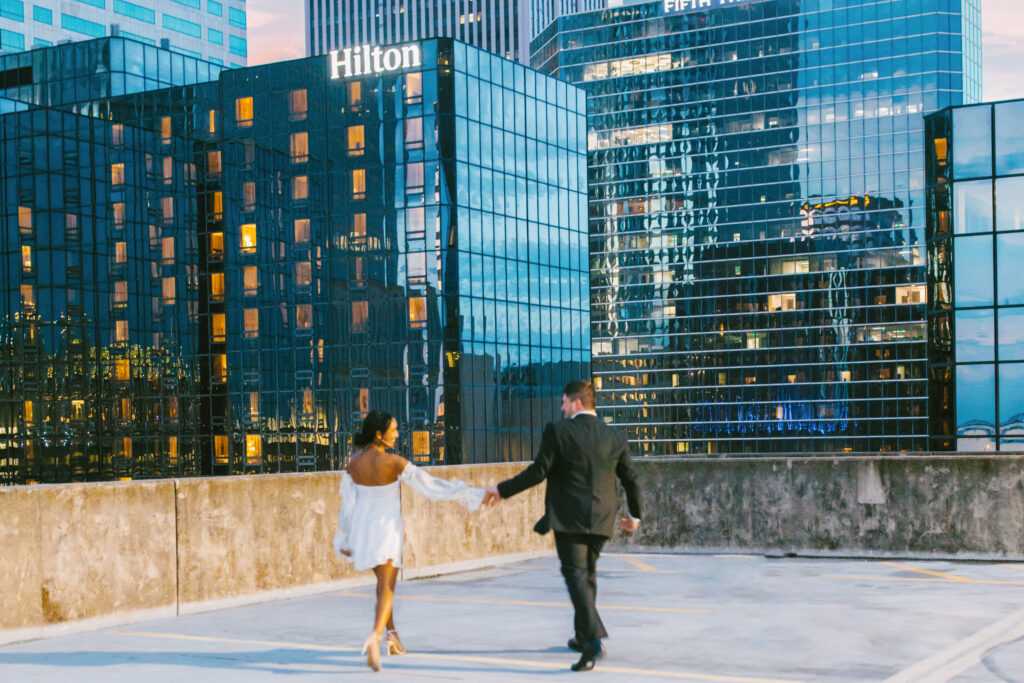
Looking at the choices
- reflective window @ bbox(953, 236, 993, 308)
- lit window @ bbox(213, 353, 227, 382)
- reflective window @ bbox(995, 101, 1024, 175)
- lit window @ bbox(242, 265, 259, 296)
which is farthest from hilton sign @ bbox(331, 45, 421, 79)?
reflective window @ bbox(953, 236, 993, 308)

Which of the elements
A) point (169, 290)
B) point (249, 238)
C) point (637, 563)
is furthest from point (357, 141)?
point (637, 563)

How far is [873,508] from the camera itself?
47.8 feet

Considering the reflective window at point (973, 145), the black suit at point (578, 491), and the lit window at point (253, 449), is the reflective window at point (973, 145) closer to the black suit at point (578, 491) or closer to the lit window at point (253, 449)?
the black suit at point (578, 491)

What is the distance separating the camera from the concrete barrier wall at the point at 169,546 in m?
9.35

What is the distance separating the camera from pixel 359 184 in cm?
5803

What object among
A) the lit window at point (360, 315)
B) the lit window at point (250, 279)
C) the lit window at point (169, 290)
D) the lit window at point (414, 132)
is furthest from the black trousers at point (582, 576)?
the lit window at point (169, 290)

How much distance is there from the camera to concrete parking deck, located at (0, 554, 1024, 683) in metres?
→ 7.43

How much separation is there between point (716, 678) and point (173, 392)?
6048 cm

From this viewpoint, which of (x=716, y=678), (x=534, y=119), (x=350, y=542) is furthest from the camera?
(x=534, y=119)

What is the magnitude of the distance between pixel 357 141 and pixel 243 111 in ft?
24.2

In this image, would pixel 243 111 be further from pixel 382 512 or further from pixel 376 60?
pixel 382 512

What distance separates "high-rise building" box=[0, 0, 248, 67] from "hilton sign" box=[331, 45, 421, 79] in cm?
3808

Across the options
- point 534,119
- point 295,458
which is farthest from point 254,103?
point 295,458

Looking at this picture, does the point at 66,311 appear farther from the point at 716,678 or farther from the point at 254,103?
the point at 716,678
